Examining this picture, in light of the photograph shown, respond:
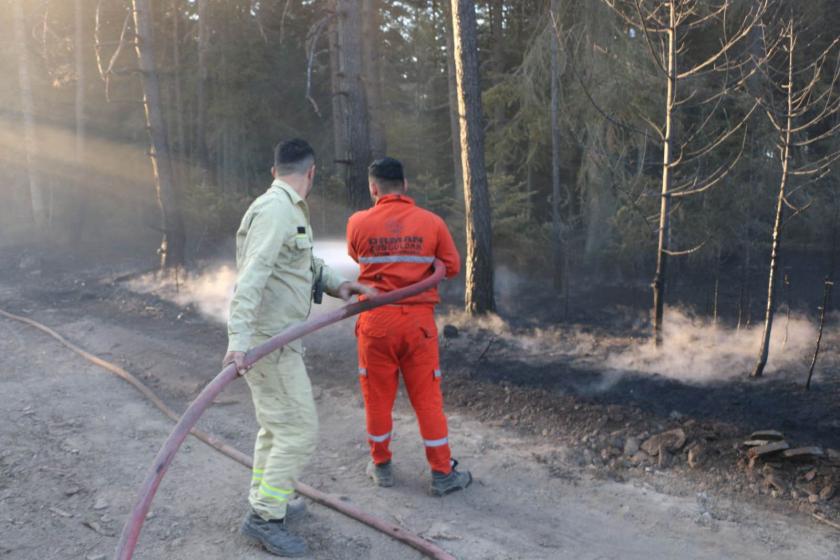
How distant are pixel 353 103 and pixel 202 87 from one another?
16.8 meters

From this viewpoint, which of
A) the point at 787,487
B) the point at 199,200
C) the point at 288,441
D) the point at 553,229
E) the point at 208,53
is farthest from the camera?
the point at 208,53

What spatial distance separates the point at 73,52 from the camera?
1026 inches

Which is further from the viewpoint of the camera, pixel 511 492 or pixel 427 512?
pixel 511 492

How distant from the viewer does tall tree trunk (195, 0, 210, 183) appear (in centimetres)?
2381

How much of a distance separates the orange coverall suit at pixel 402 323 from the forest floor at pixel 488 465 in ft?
1.72

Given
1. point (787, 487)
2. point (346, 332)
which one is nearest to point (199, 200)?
point (346, 332)

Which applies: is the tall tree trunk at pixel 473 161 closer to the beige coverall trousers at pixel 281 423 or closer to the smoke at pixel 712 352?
the smoke at pixel 712 352

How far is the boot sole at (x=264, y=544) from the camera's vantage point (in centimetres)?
389

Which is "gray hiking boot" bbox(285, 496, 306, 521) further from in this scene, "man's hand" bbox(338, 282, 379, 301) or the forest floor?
"man's hand" bbox(338, 282, 379, 301)

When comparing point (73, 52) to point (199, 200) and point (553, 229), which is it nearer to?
point (199, 200)

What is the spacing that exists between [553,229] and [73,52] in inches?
850

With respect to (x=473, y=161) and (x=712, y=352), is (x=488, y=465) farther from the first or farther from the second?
(x=473, y=161)

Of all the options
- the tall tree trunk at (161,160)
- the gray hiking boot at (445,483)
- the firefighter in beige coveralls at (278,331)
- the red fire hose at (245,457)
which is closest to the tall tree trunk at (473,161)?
the red fire hose at (245,457)

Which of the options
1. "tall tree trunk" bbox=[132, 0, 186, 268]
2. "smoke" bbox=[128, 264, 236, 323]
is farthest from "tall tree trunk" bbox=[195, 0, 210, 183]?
"smoke" bbox=[128, 264, 236, 323]
